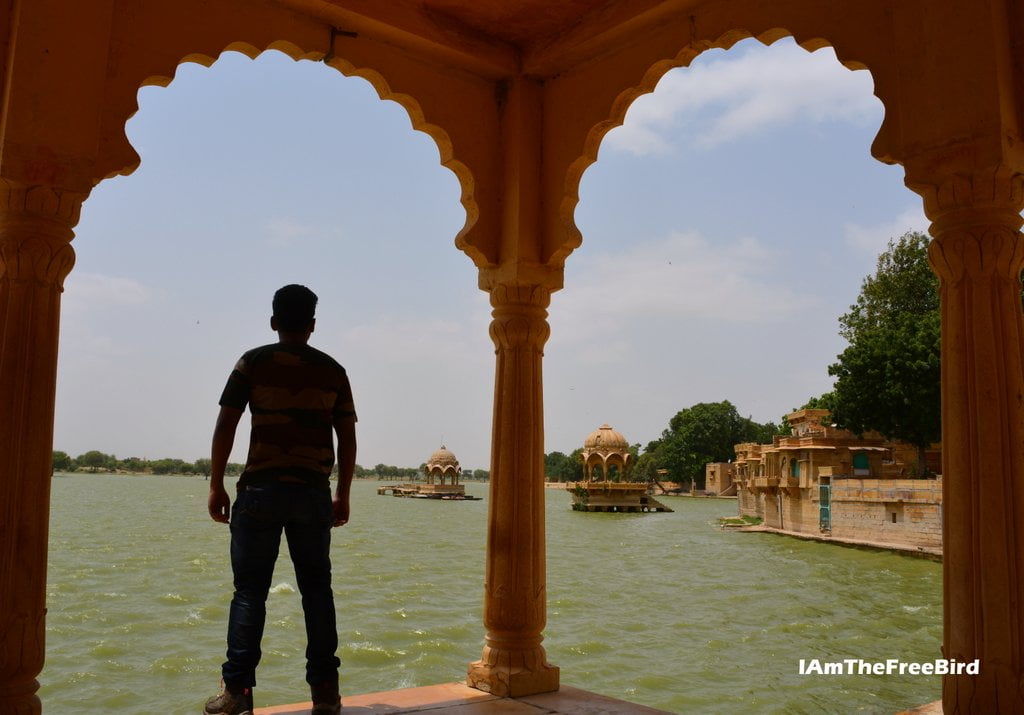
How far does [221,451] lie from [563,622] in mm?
17171

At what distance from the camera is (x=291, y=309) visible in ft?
10.5

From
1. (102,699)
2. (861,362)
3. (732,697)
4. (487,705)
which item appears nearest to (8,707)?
(487,705)

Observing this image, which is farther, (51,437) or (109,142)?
(109,142)

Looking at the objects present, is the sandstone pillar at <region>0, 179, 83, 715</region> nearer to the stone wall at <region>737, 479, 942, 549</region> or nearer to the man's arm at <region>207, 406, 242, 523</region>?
the man's arm at <region>207, 406, 242, 523</region>

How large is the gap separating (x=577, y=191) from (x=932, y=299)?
4042 centimetres

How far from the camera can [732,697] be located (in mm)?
13758

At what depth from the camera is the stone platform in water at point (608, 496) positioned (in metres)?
57.8

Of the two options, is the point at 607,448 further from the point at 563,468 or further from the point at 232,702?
the point at 563,468

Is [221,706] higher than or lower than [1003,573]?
lower

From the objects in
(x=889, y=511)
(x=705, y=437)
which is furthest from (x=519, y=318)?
(x=705, y=437)

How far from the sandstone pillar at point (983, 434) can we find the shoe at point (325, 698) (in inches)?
89.4

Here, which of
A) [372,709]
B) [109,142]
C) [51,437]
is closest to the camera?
[51,437]

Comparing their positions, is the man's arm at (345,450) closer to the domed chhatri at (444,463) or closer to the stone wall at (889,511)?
the stone wall at (889,511)

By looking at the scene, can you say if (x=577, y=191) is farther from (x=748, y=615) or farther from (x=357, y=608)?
(x=748, y=615)
